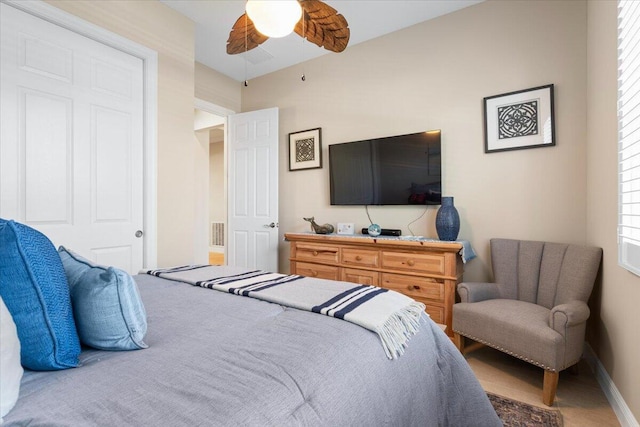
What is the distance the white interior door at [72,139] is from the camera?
6.23 feet

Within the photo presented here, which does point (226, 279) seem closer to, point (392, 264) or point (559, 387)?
point (392, 264)

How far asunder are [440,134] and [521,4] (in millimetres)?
1169

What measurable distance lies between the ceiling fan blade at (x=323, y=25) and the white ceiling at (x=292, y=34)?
1.15 meters

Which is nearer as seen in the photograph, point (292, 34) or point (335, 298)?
point (335, 298)

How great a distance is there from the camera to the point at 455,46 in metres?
2.80

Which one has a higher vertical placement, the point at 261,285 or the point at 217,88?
the point at 217,88

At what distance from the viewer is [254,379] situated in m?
0.71

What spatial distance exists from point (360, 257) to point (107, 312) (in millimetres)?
2242

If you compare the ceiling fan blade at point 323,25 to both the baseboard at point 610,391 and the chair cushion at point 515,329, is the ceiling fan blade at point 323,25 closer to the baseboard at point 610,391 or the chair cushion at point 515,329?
the chair cushion at point 515,329

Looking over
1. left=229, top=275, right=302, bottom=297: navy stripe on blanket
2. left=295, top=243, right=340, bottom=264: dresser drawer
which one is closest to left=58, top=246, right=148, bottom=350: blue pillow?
left=229, top=275, right=302, bottom=297: navy stripe on blanket

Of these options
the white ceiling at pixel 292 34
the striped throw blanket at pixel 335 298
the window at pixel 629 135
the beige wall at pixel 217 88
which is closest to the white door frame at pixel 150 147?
the white ceiling at pixel 292 34

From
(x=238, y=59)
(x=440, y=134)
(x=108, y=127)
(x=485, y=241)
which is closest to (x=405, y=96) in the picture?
(x=440, y=134)

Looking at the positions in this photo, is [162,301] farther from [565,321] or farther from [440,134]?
[440,134]

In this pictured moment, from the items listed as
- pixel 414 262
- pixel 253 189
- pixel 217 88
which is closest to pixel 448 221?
pixel 414 262
